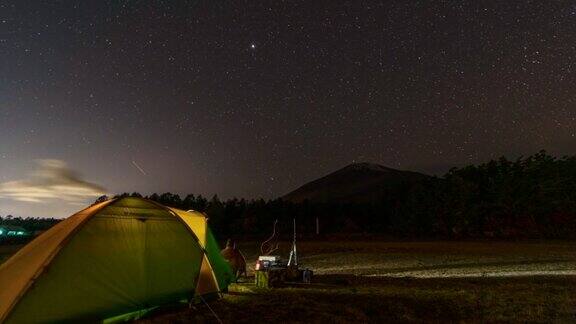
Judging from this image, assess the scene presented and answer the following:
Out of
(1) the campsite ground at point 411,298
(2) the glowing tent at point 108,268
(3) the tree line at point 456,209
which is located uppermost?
(3) the tree line at point 456,209

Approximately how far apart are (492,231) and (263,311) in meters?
40.0

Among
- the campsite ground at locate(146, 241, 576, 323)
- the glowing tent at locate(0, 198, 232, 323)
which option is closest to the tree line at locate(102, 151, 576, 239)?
the campsite ground at locate(146, 241, 576, 323)

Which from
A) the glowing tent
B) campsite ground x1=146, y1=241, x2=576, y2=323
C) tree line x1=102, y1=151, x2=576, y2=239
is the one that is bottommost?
campsite ground x1=146, y1=241, x2=576, y2=323

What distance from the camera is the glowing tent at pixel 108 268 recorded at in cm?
785

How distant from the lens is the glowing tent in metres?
7.85

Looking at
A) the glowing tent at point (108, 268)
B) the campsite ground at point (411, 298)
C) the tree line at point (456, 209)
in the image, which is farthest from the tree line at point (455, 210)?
the glowing tent at point (108, 268)

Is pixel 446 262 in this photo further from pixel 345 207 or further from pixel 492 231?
pixel 345 207

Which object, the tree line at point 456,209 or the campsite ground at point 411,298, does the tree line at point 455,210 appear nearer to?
the tree line at point 456,209

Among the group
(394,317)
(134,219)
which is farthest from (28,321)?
(394,317)

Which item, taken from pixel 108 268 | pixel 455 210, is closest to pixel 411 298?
pixel 108 268

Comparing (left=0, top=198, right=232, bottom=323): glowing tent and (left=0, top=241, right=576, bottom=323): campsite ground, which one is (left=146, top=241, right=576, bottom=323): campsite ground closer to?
(left=0, top=241, right=576, bottom=323): campsite ground

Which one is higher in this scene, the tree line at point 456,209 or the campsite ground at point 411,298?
the tree line at point 456,209

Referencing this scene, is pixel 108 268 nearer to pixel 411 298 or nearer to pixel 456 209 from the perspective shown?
pixel 411 298

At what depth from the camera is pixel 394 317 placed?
8977 mm
